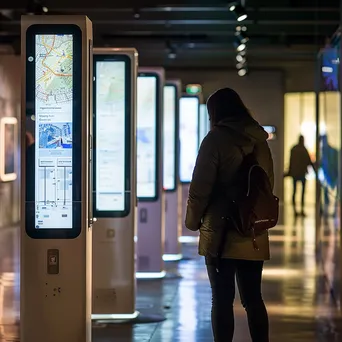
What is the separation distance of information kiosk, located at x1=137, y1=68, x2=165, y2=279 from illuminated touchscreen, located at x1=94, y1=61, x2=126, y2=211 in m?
2.49

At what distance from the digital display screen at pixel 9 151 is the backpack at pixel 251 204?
25.4 ft

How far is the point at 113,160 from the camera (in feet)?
24.8

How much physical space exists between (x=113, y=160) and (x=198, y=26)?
29.9 ft

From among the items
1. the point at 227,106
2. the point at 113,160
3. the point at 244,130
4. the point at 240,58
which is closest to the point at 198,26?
the point at 240,58

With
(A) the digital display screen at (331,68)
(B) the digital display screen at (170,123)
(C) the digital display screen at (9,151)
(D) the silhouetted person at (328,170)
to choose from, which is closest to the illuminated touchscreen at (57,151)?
(A) the digital display screen at (331,68)

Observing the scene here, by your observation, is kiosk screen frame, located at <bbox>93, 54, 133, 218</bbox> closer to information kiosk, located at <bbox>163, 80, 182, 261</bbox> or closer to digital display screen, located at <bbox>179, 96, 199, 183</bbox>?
information kiosk, located at <bbox>163, 80, 182, 261</bbox>

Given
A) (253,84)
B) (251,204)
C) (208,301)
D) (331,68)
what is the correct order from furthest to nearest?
1. (253,84)
2. (331,68)
3. (208,301)
4. (251,204)

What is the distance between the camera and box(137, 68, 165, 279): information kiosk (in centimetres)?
1009

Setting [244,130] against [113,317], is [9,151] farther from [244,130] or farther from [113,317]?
[244,130]

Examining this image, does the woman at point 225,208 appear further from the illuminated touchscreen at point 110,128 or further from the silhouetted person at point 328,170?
the silhouetted person at point 328,170

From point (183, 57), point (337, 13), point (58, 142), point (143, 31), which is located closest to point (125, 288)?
point (58, 142)

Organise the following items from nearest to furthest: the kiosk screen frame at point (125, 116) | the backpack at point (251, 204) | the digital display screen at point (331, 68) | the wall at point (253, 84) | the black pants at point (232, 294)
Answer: the backpack at point (251, 204)
the black pants at point (232, 294)
the kiosk screen frame at point (125, 116)
the digital display screen at point (331, 68)
the wall at point (253, 84)

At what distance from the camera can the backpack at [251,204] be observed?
17.6 feet

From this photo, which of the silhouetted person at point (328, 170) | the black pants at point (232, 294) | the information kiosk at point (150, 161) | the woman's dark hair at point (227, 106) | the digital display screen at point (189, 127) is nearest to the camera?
the black pants at point (232, 294)
